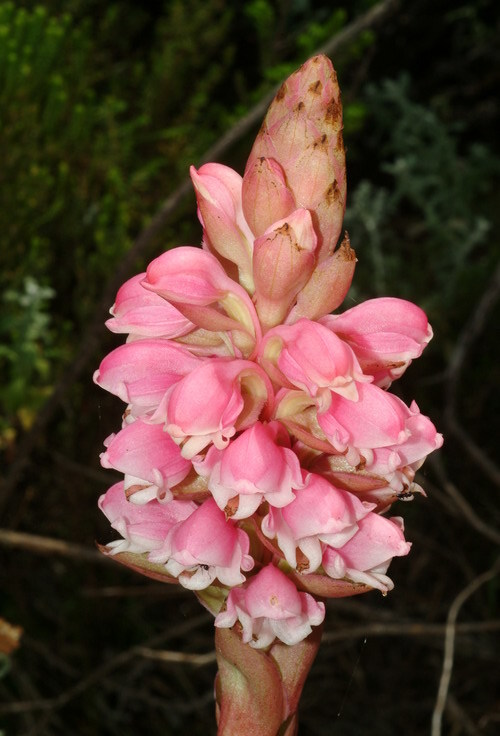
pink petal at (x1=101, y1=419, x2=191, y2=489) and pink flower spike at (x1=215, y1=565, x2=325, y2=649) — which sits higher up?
pink petal at (x1=101, y1=419, x2=191, y2=489)

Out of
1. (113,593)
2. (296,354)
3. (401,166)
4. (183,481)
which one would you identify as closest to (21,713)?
(113,593)

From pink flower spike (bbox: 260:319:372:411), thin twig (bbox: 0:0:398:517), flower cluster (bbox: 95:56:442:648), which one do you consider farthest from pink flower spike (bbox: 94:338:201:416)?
thin twig (bbox: 0:0:398:517)

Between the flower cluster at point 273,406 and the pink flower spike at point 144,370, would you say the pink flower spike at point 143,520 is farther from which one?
the pink flower spike at point 144,370

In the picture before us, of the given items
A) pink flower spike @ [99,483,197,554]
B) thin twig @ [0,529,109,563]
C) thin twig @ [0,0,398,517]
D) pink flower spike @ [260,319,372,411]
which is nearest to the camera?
pink flower spike @ [260,319,372,411]

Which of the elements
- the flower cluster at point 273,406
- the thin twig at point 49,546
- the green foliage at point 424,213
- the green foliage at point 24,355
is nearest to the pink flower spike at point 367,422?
the flower cluster at point 273,406

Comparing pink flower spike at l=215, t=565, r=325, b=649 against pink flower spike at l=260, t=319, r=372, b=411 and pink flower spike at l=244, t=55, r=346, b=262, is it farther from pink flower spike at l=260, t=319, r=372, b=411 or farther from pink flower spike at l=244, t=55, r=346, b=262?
pink flower spike at l=244, t=55, r=346, b=262

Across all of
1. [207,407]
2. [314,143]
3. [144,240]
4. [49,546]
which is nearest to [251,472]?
[207,407]

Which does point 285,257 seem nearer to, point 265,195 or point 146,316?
point 265,195

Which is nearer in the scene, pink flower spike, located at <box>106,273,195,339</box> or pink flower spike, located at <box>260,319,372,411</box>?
pink flower spike, located at <box>260,319,372,411</box>
